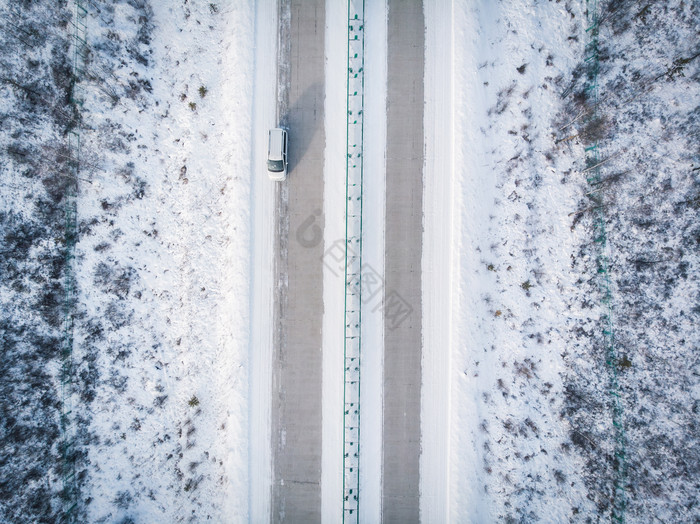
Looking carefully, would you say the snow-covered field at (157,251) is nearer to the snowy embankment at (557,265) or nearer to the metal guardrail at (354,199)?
the metal guardrail at (354,199)

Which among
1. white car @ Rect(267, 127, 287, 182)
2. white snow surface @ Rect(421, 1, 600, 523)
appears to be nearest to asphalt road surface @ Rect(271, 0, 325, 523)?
white car @ Rect(267, 127, 287, 182)

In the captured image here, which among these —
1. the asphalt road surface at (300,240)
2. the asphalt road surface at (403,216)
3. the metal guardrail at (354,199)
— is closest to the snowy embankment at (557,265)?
the asphalt road surface at (403,216)

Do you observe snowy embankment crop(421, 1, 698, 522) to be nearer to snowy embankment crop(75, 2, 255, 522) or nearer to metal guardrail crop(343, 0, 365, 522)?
metal guardrail crop(343, 0, 365, 522)

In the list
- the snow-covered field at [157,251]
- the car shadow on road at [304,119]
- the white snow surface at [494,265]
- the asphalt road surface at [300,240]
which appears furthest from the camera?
the car shadow on road at [304,119]

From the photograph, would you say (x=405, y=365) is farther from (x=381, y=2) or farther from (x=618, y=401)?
(x=381, y=2)

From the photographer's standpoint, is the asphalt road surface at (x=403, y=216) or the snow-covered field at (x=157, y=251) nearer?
the snow-covered field at (x=157, y=251)
